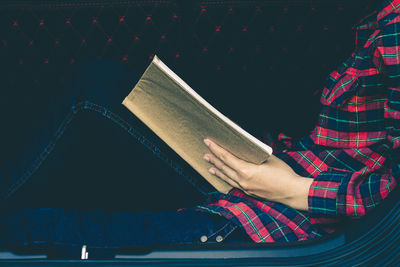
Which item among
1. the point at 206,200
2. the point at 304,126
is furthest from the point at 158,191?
the point at 304,126

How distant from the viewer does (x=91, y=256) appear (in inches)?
22.4

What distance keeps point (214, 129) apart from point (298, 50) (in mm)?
504

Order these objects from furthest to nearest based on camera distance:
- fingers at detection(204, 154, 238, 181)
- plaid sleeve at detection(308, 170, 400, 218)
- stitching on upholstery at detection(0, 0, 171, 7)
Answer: stitching on upholstery at detection(0, 0, 171, 7), fingers at detection(204, 154, 238, 181), plaid sleeve at detection(308, 170, 400, 218)

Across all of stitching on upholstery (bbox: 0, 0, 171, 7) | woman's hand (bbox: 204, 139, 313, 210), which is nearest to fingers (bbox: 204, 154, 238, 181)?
woman's hand (bbox: 204, 139, 313, 210)

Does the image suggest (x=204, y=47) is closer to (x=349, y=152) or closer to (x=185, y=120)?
(x=185, y=120)

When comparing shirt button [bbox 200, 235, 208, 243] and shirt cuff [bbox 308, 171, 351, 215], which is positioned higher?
shirt cuff [bbox 308, 171, 351, 215]

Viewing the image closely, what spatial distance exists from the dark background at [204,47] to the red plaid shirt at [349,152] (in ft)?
0.82

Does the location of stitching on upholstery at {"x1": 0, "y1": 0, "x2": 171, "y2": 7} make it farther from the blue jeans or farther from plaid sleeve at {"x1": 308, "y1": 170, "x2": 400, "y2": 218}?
plaid sleeve at {"x1": 308, "y1": 170, "x2": 400, "y2": 218}

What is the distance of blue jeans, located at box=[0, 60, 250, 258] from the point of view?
2.30ft

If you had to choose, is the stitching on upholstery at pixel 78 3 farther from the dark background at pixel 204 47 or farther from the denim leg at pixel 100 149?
the denim leg at pixel 100 149

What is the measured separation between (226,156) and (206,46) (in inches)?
18.5

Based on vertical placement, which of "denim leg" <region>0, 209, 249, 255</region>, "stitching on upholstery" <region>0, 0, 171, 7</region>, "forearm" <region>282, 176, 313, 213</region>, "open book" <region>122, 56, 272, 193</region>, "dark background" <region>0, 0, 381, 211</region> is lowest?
"denim leg" <region>0, 209, 249, 255</region>

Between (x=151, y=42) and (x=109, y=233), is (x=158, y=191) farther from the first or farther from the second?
(x=151, y=42)

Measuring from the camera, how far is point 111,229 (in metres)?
0.69
